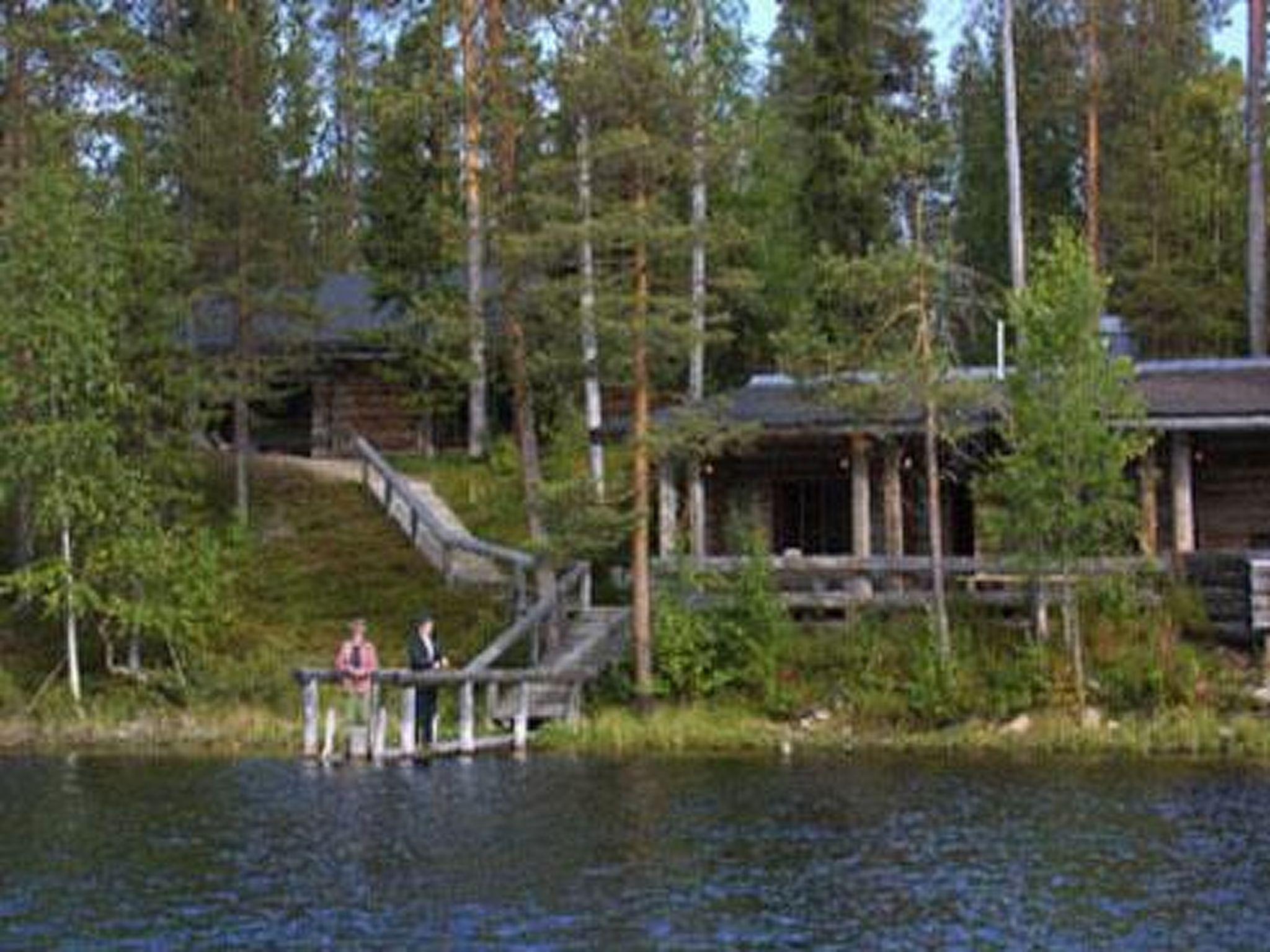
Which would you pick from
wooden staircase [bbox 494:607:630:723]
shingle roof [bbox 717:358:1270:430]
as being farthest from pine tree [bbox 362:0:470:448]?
shingle roof [bbox 717:358:1270:430]

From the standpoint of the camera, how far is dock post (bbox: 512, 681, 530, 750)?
27.9 meters

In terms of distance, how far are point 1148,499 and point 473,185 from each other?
1384 cm

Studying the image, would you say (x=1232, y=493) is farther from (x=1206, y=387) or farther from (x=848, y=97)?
(x=848, y=97)

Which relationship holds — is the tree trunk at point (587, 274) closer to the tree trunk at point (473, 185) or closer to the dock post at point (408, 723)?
the tree trunk at point (473, 185)

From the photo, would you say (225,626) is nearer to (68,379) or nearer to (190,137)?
(68,379)

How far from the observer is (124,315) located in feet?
112

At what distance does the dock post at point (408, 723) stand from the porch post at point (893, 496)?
9.33 metres

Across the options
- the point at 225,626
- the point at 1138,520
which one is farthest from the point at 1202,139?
the point at 225,626

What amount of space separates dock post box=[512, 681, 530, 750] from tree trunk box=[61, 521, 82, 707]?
7491 millimetres

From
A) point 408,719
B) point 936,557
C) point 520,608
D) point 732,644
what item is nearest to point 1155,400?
point 936,557

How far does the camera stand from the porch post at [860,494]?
33.0 meters

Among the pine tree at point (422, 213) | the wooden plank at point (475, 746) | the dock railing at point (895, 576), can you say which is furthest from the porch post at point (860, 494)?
the wooden plank at point (475, 746)

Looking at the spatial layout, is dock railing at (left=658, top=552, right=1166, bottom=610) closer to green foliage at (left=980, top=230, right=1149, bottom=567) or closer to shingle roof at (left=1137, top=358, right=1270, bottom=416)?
green foliage at (left=980, top=230, right=1149, bottom=567)

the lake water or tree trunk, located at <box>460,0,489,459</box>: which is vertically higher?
tree trunk, located at <box>460,0,489,459</box>
